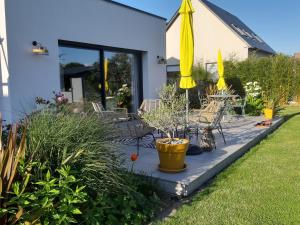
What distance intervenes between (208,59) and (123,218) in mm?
19727

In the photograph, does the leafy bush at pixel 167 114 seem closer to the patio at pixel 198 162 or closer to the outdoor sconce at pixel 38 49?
the patio at pixel 198 162

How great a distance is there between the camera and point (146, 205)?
3.39 m

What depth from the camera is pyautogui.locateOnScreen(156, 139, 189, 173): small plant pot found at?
13.9ft

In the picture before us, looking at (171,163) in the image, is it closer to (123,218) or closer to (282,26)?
(123,218)

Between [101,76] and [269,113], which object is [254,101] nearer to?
[269,113]

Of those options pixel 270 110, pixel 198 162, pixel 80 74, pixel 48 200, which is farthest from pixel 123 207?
pixel 270 110

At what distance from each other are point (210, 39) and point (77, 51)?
50.9 ft

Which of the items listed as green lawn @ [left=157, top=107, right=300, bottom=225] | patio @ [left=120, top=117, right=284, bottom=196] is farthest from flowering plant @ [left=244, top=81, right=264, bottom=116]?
green lawn @ [left=157, top=107, right=300, bottom=225]

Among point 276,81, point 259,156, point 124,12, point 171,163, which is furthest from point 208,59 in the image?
point 171,163

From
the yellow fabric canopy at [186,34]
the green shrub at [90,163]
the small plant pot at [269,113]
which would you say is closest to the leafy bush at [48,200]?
the green shrub at [90,163]

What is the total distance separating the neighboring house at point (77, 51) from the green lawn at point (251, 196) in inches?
126

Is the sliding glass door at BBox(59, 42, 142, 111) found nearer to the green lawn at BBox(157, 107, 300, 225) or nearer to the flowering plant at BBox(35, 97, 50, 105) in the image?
the flowering plant at BBox(35, 97, 50, 105)

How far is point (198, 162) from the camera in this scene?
16.0 ft

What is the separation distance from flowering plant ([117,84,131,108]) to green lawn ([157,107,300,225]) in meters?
4.91
